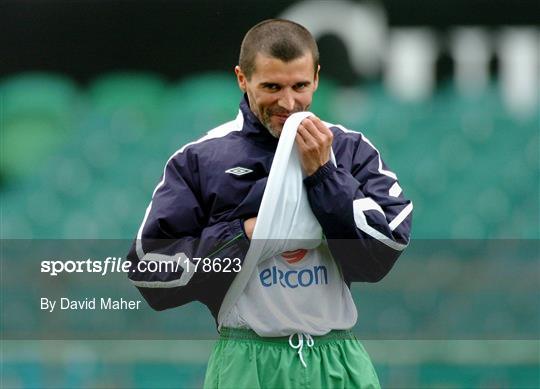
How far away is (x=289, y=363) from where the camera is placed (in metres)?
1.85

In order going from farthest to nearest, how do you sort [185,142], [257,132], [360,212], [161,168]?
[161,168] → [185,142] → [257,132] → [360,212]

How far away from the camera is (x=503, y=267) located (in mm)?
3992

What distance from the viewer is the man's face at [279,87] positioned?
188 cm

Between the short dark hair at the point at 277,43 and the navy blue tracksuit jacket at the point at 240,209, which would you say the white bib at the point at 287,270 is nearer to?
the navy blue tracksuit jacket at the point at 240,209

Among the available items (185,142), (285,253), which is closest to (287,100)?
(285,253)

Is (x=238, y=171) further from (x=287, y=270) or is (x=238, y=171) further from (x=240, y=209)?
(x=287, y=270)

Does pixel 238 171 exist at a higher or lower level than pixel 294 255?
higher

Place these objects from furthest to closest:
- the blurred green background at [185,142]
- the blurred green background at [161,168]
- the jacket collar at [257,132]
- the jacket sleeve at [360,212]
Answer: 1. the blurred green background at [161,168]
2. the blurred green background at [185,142]
3. the jacket collar at [257,132]
4. the jacket sleeve at [360,212]

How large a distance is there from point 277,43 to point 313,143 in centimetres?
21

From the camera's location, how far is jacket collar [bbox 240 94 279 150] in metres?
1.94

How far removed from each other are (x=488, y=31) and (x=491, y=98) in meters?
0.52

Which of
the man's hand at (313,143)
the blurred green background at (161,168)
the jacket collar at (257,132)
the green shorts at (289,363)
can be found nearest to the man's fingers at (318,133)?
the man's hand at (313,143)

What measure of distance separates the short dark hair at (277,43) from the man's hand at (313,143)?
141 millimetres

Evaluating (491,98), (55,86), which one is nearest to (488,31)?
(491,98)
